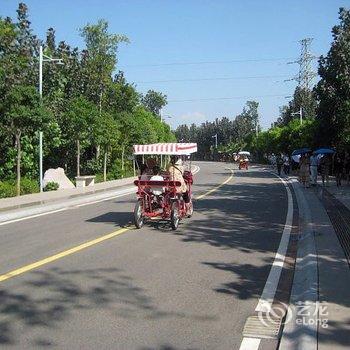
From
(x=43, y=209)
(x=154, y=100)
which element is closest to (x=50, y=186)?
(x=43, y=209)

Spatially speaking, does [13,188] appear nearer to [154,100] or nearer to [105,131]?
[105,131]

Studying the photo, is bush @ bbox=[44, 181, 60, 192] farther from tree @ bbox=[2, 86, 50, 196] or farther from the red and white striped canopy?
the red and white striped canopy

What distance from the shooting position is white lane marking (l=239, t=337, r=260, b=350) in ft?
15.6

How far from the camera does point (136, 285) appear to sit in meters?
6.84

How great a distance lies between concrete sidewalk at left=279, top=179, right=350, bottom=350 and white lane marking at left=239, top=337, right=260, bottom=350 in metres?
0.23

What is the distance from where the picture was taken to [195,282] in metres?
7.06

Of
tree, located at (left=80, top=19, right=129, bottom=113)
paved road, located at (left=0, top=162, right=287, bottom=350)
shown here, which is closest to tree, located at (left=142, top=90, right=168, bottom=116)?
tree, located at (left=80, top=19, right=129, bottom=113)

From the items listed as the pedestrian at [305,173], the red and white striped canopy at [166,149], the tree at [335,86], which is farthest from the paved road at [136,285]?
the tree at [335,86]

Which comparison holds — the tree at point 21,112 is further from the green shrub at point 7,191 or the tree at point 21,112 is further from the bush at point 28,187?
the bush at point 28,187

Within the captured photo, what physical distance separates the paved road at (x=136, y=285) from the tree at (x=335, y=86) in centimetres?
2352

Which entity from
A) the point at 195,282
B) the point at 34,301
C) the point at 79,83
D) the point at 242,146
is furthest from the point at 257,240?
the point at 242,146

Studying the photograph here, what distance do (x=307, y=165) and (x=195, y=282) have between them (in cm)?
1941

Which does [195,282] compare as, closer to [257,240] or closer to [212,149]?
[257,240]

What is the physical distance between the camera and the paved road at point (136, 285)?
199 inches
